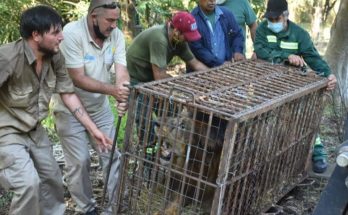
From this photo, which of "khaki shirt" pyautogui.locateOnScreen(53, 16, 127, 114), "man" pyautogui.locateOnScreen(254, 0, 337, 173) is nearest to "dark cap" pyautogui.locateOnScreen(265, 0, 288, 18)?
"man" pyautogui.locateOnScreen(254, 0, 337, 173)

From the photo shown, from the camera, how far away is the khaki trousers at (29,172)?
3449 millimetres

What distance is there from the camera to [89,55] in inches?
164

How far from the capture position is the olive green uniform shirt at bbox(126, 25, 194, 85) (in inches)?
176

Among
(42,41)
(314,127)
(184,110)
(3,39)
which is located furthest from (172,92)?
(3,39)

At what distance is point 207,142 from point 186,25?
1.36 m

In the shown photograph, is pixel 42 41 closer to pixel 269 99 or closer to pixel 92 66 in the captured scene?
pixel 92 66

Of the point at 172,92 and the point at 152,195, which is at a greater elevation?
the point at 172,92

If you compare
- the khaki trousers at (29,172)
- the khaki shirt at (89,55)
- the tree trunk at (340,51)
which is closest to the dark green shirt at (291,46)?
the khaki shirt at (89,55)

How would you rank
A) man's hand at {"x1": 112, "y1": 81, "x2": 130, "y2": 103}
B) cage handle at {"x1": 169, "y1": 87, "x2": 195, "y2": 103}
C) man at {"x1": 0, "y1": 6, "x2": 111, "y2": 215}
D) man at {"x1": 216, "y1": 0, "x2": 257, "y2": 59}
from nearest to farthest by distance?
1. cage handle at {"x1": 169, "y1": 87, "x2": 195, "y2": 103}
2. man at {"x1": 0, "y1": 6, "x2": 111, "y2": 215}
3. man's hand at {"x1": 112, "y1": 81, "x2": 130, "y2": 103}
4. man at {"x1": 216, "y1": 0, "x2": 257, "y2": 59}

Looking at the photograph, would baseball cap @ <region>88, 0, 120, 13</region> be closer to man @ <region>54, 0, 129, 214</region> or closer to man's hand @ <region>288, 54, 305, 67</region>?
man @ <region>54, 0, 129, 214</region>

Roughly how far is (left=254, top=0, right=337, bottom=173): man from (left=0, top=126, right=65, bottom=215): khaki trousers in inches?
105

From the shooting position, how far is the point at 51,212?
3996mm

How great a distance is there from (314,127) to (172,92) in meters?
2.11

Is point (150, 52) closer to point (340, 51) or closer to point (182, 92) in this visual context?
point (182, 92)
